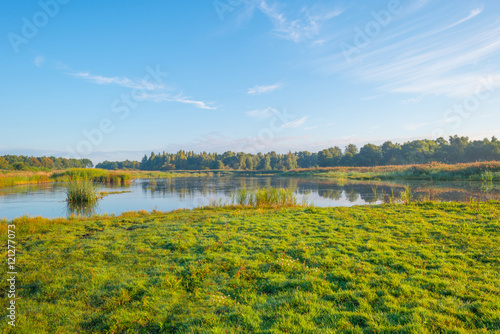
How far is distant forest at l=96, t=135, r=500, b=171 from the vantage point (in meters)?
72.8

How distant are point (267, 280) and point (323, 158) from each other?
113 meters

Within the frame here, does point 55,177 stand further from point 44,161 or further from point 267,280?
point 44,161

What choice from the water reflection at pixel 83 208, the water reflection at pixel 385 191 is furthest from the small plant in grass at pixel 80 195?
the water reflection at pixel 385 191

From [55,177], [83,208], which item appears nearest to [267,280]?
[83,208]

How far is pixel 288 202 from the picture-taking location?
1794cm

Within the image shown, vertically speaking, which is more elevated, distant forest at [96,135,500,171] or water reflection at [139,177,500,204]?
distant forest at [96,135,500,171]

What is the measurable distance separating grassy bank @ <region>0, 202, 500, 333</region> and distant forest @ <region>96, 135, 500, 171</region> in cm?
8473

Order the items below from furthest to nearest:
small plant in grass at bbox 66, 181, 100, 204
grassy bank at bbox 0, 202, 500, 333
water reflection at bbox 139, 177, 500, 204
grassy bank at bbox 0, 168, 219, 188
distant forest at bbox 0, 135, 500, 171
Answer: distant forest at bbox 0, 135, 500, 171
grassy bank at bbox 0, 168, 219, 188
small plant in grass at bbox 66, 181, 100, 204
water reflection at bbox 139, 177, 500, 204
grassy bank at bbox 0, 202, 500, 333

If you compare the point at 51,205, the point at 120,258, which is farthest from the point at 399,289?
the point at 51,205

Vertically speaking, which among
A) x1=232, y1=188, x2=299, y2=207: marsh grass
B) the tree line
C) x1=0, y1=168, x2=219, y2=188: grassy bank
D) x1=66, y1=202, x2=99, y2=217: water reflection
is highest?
the tree line

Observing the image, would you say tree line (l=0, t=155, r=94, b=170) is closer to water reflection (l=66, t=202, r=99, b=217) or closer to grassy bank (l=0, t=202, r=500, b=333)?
water reflection (l=66, t=202, r=99, b=217)

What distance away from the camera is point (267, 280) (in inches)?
206

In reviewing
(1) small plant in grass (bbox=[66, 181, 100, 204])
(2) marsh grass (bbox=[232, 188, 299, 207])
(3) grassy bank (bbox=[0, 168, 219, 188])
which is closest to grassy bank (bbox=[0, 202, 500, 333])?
(2) marsh grass (bbox=[232, 188, 299, 207])

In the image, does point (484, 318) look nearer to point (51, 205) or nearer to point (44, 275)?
point (44, 275)
